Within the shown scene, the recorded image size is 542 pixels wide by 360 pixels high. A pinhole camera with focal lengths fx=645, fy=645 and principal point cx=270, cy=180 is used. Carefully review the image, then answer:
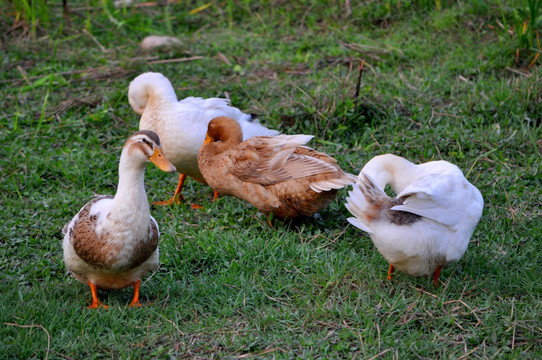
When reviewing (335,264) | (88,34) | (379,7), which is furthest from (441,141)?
(88,34)

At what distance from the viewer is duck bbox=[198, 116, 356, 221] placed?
451 cm

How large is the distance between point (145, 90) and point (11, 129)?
5.33 feet

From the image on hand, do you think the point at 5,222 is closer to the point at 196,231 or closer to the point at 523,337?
the point at 196,231

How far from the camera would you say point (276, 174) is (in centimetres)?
463

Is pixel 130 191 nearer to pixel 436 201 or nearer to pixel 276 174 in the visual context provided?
pixel 276 174

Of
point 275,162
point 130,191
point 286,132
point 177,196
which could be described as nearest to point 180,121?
point 177,196

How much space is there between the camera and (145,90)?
564 centimetres

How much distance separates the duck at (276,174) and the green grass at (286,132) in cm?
23

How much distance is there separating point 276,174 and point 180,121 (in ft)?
3.60

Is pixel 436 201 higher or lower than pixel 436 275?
higher

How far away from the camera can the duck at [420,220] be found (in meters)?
3.65

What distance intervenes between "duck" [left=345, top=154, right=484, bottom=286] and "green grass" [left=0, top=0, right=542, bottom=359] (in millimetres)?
230

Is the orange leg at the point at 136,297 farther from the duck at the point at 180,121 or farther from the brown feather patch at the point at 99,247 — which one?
the duck at the point at 180,121

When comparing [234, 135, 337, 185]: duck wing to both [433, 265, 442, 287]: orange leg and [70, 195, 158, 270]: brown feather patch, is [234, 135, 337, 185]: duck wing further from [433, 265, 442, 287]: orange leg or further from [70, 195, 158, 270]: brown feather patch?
[70, 195, 158, 270]: brown feather patch
